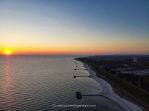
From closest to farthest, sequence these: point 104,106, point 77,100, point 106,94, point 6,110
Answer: point 6,110, point 104,106, point 77,100, point 106,94

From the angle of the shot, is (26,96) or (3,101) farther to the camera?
(26,96)

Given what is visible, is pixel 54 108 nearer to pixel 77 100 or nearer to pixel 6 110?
pixel 77 100

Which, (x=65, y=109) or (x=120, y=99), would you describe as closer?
(x=65, y=109)

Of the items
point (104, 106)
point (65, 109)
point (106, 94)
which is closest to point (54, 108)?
point (65, 109)

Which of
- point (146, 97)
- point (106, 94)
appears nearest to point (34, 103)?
point (106, 94)

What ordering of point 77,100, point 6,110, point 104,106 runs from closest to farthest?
1. point 6,110
2. point 104,106
3. point 77,100

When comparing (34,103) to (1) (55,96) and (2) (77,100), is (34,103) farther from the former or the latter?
(2) (77,100)

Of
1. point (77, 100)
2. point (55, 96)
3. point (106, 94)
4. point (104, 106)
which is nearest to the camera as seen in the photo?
point (104, 106)

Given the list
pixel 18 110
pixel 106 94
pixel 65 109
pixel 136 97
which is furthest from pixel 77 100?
pixel 136 97

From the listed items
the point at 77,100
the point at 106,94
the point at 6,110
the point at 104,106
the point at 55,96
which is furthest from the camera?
the point at 106,94
